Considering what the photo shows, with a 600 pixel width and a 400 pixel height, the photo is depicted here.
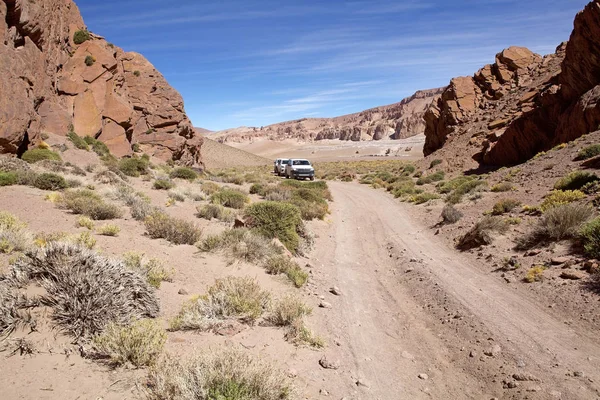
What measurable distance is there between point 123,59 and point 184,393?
119 feet

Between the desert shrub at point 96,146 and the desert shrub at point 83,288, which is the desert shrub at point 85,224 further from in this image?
the desert shrub at point 96,146

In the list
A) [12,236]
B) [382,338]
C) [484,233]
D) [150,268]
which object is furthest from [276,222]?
[12,236]

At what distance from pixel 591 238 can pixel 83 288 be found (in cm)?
912

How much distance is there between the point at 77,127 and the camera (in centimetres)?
2381

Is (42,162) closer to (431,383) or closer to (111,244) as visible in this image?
(111,244)

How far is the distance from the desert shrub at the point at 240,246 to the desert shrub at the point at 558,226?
6439 mm

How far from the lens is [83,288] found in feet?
14.3

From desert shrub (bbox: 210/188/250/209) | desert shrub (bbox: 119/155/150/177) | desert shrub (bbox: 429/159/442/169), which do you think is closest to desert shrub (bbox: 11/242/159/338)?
desert shrub (bbox: 210/188/250/209)

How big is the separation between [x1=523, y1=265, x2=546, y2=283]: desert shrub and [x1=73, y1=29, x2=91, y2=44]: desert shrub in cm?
3153

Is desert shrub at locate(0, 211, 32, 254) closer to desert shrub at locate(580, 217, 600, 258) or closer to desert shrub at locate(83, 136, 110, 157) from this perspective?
desert shrub at locate(580, 217, 600, 258)

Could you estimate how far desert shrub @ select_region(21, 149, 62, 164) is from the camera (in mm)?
16125

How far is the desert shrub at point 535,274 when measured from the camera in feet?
24.0

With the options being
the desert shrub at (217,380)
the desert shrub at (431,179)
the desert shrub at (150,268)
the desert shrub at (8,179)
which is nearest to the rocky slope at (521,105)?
the desert shrub at (431,179)

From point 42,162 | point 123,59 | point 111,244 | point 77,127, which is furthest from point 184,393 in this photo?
point 123,59
